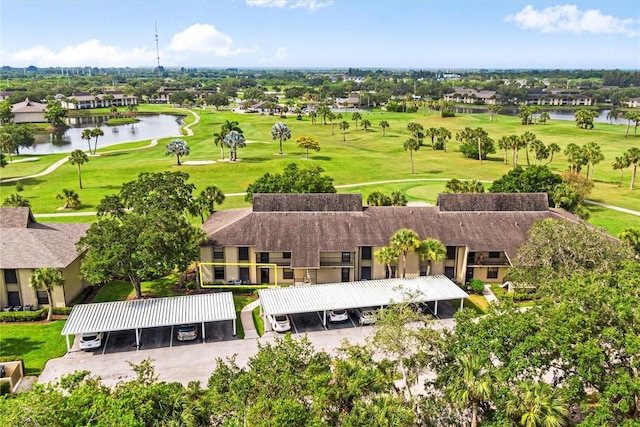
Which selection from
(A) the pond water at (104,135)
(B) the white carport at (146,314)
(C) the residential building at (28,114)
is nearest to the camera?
(B) the white carport at (146,314)

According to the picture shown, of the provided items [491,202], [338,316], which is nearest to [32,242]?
[338,316]

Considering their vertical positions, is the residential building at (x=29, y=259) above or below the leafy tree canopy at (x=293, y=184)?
below

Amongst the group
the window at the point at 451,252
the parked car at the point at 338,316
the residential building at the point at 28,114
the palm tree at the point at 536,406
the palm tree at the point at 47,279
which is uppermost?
the residential building at the point at 28,114

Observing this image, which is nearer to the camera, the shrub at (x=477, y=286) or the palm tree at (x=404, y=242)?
the palm tree at (x=404, y=242)

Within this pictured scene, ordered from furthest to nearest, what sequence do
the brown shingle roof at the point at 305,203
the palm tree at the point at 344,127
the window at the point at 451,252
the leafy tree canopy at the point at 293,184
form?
the palm tree at the point at 344,127 < the leafy tree canopy at the point at 293,184 < the brown shingle roof at the point at 305,203 < the window at the point at 451,252

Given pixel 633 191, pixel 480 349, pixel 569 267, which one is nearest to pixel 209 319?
pixel 480 349

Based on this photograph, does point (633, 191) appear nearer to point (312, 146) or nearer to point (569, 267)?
point (569, 267)

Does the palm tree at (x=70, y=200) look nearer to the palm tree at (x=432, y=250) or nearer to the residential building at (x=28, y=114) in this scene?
the palm tree at (x=432, y=250)

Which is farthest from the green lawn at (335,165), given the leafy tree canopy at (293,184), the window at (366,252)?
the window at (366,252)
